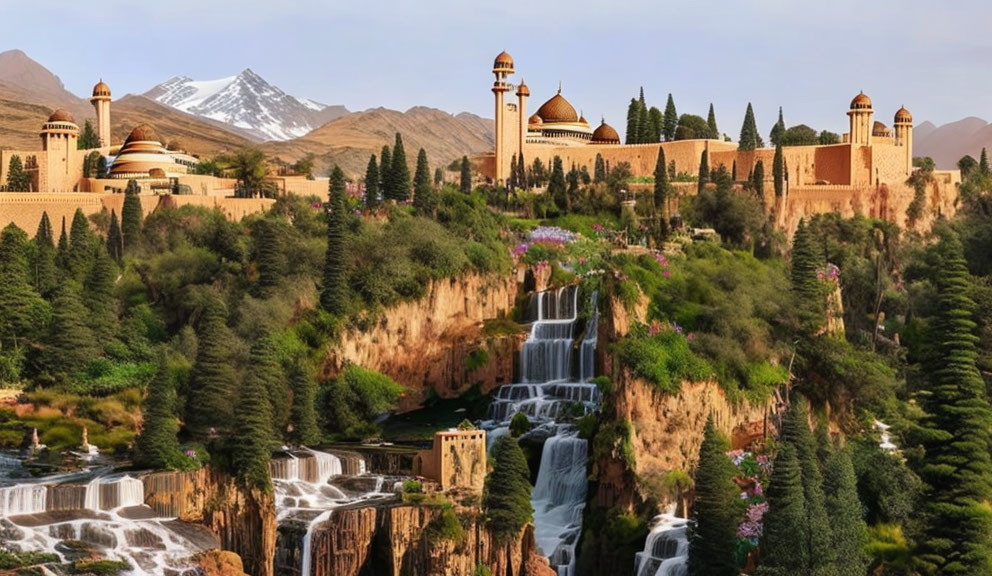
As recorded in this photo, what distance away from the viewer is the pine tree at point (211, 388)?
171 feet

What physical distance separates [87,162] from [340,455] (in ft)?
88.3

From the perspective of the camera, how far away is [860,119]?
7944 cm

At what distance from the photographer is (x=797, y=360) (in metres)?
58.5

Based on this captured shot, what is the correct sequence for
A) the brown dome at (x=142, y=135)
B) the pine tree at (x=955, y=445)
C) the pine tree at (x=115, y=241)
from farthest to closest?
the brown dome at (x=142, y=135) < the pine tree at (x=115, y=241) < the pine tree at (x=955, y=445)

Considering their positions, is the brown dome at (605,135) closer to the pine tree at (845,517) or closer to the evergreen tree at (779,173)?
the evergreen tree at (779,173)

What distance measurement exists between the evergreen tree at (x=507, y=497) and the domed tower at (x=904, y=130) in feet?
120

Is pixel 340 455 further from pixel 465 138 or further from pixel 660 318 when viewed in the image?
pixel 465 138

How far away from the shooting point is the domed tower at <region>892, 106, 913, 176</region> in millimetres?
79562

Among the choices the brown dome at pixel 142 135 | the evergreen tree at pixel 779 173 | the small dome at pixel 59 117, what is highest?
the small dome at pixel 59 117

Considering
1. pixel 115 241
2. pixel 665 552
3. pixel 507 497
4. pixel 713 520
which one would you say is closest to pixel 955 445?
pixel 713 520

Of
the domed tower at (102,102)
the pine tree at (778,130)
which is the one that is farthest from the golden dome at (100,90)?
the pine tree at (778,130)

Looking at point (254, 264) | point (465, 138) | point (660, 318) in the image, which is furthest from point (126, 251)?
point (465, 138)

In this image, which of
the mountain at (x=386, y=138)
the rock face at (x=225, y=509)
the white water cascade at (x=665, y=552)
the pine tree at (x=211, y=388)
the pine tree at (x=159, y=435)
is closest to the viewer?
the rock face at (x=225, y=509)

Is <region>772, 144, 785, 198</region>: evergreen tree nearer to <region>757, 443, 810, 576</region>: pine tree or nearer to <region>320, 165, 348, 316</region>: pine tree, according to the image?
<region>320, 165, 348, 316</region>: pine tree
